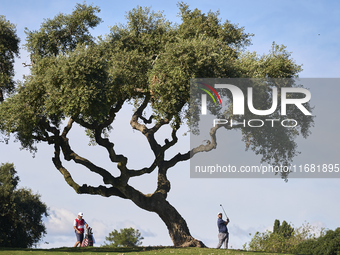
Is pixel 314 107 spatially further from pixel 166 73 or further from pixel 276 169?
pixel 166 73

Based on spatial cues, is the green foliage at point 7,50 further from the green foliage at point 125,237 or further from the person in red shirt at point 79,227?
the green foliage at point 125,237

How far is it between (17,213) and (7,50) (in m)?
18.1

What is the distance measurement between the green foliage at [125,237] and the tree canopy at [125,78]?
150 ft

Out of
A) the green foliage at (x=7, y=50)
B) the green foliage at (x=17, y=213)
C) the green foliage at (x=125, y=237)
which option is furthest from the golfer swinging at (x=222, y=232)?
the green foliage at (x=125, y=237)

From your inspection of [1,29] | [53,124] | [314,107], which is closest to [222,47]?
[314,107]

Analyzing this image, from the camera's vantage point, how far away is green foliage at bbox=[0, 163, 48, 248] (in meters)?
42.0

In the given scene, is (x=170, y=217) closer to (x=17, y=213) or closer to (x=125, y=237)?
(x=17, y=213)

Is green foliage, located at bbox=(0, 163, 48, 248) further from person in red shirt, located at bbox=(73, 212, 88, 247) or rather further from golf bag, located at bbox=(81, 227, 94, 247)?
person in red shirt, located at bbox=(73, 212, 88, 247)

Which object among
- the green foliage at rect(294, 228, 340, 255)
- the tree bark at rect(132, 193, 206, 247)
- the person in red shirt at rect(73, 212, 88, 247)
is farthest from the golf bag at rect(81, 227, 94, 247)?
the green foliage at rect(294, 228, 340, 255)

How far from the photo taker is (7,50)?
32531 mm

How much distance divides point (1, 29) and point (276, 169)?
2268 centimetres

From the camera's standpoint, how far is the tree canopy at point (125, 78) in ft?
86.6

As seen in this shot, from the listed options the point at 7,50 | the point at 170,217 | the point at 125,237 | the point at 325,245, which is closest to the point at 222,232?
the point at 170,217

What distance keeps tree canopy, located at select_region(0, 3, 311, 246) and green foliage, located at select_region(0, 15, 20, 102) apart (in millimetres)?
1821
